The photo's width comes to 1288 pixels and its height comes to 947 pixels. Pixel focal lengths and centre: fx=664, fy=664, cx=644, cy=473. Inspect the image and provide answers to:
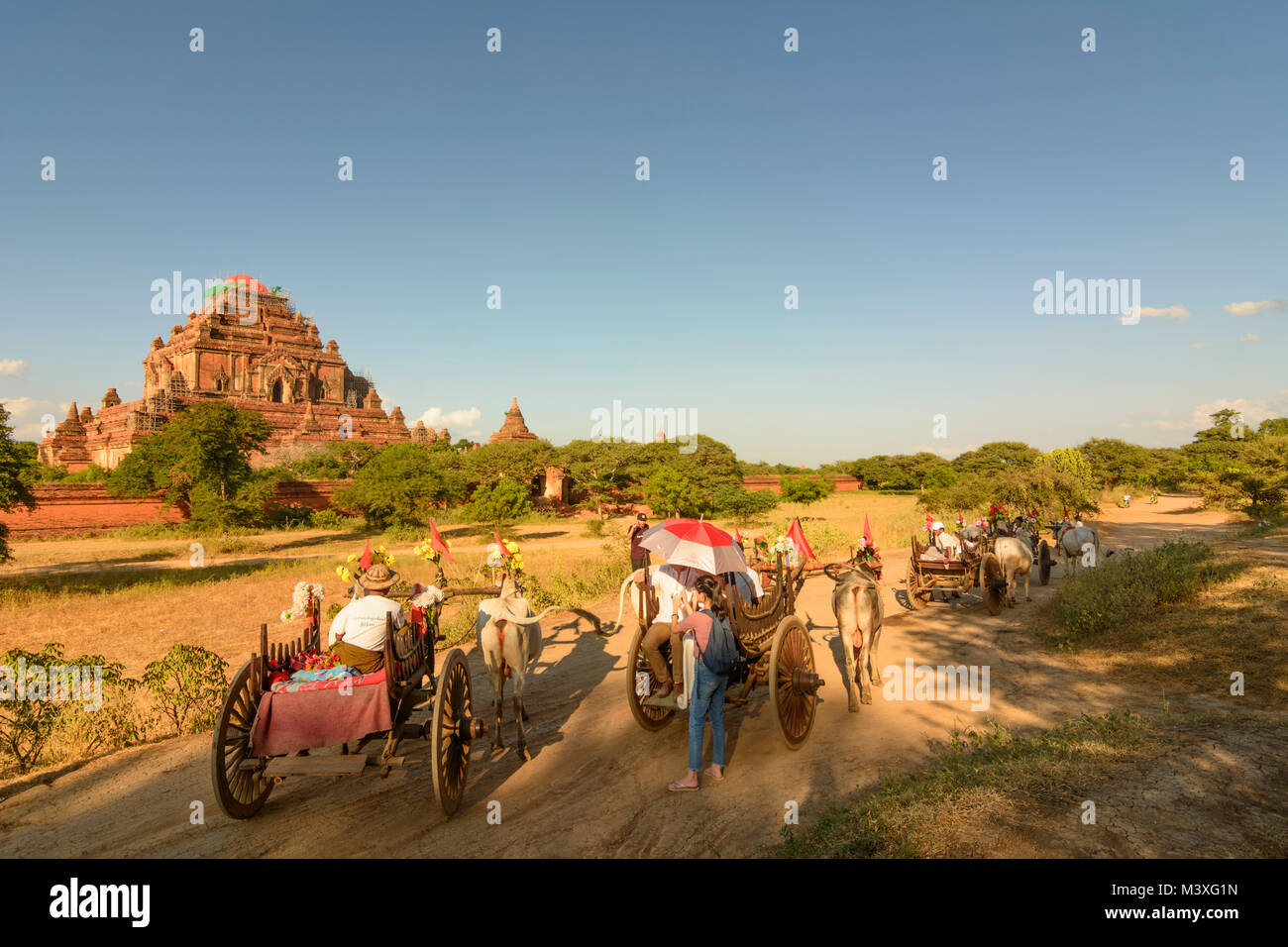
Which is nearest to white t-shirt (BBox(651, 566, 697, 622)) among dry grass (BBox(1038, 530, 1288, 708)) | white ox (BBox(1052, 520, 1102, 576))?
dry grass (BBox(1038, 530, 1288, 708))

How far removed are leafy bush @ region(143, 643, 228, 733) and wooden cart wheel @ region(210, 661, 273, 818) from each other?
8.68ft

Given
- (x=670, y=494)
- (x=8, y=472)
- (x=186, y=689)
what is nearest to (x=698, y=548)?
(x=186, y=689)

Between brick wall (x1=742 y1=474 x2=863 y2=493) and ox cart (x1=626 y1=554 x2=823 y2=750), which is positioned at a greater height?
brick wall (x1=742 y1=474 x2=863 y2=493)

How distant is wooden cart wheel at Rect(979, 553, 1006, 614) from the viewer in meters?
11.3

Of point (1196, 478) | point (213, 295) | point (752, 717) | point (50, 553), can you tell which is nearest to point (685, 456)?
point (1196, 478)

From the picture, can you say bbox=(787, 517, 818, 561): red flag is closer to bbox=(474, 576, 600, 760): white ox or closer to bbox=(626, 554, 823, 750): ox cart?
bbox=(626, 554, 823, 750): ox cart

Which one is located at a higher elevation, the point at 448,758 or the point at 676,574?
the point at 676,574

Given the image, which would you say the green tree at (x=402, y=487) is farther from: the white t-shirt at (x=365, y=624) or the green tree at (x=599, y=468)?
the white t-shirt at (x=365, y=624)

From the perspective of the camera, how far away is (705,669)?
509 cm

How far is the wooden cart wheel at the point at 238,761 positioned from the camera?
4434mm

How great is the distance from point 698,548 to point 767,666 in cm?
128

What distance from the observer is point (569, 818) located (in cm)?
477

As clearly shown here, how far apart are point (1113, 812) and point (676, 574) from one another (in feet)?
12.6
